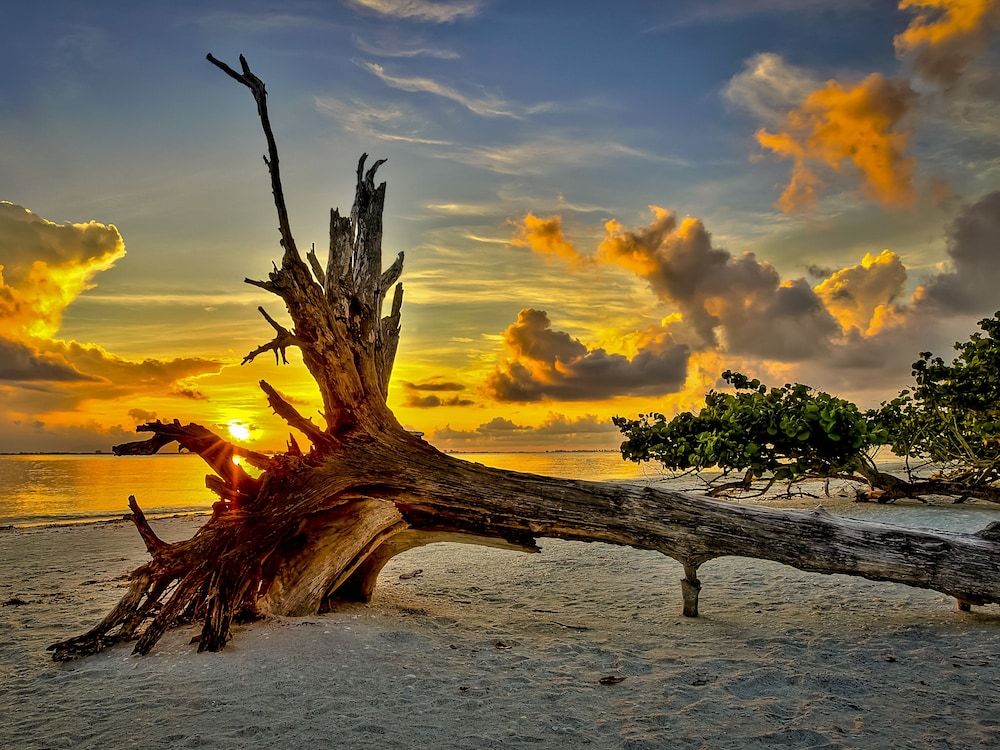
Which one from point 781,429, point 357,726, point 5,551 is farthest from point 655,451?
point 5,551

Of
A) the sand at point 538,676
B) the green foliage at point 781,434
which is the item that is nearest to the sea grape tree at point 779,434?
the green foliage at point 781,434

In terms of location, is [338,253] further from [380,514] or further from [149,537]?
[149,537]

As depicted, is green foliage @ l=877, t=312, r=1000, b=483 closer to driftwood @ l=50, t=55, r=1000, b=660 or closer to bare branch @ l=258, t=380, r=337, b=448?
driftwood @ l=50, t=55, r=1000, b=660

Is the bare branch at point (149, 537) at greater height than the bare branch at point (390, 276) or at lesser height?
lesser

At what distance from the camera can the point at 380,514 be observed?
671 cm

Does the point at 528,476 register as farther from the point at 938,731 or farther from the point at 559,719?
the point at 938,731

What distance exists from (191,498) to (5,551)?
17.8 m

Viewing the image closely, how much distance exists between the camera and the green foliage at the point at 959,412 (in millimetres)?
13047

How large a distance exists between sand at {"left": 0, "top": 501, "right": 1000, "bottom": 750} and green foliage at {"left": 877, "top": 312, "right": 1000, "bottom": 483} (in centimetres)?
726

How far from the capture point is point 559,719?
4.28m

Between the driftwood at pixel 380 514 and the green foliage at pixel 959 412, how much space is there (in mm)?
7804

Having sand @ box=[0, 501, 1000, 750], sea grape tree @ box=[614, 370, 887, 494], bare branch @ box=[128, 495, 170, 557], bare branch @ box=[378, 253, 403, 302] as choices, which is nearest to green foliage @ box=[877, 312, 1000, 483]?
sea grape tree @ box=[614, 370, 887, 494]

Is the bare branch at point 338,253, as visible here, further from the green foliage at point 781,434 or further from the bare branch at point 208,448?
the green foliage at point 781,434

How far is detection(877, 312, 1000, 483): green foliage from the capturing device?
13047mm
